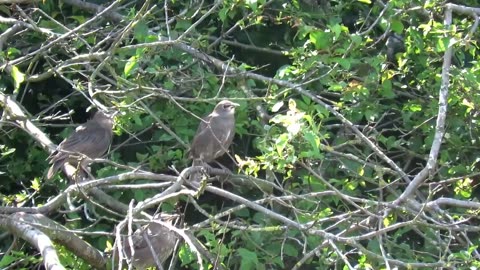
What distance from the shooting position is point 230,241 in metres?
6.45

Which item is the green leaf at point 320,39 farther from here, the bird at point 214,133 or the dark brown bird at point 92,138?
the dark brown bird at point 92,138

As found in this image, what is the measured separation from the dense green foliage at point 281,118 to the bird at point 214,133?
0.32 ft

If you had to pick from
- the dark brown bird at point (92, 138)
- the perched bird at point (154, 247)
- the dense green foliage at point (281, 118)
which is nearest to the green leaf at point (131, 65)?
the dense green foliage at point (281, 118)

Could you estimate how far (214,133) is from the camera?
273 inches

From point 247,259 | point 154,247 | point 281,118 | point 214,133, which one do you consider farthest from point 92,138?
point 281,118

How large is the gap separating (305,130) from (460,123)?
1.96m

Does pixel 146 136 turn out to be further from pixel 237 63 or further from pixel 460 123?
pixel 460 123

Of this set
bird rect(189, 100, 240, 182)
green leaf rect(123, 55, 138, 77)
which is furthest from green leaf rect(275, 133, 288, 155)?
bird rect(189, 100, 240, 182)

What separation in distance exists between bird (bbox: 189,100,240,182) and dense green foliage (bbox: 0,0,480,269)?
98 millimetres

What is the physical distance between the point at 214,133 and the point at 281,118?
6.35 ft

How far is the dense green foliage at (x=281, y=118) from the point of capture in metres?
5.61

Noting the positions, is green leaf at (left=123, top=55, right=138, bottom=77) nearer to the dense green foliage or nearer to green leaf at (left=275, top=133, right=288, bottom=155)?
the dense green foliage

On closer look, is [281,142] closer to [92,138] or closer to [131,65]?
[131,65]

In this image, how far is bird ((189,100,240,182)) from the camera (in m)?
7.01
